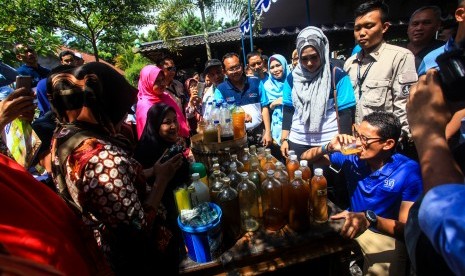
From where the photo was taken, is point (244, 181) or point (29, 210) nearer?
point (29, 210)

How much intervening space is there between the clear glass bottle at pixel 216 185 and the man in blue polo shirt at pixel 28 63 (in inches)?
182

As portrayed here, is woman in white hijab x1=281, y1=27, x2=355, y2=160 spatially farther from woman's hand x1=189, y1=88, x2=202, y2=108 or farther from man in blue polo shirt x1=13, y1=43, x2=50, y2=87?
man in blue polo shirt x1=13, y1=43, x2=50, y2=87

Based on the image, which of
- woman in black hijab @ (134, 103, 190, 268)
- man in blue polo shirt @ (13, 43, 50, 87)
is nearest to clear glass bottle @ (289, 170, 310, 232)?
woman in black hijab @ (134, 103, 190, 268)

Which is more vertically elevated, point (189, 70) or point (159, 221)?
point (189, 70)

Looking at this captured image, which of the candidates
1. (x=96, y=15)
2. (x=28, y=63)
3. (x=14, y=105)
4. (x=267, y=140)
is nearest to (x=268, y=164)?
(x=267, y=140)

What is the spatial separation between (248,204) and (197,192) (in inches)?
14.2

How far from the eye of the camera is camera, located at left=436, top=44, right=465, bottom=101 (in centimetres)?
80

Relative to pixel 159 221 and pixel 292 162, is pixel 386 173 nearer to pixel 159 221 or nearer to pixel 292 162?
pixel 292 162

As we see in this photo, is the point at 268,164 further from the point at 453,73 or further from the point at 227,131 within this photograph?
the point at 453,73

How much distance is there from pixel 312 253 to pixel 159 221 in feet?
3.30

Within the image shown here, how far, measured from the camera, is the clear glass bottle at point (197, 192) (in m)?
1.61

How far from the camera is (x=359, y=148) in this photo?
208 cm

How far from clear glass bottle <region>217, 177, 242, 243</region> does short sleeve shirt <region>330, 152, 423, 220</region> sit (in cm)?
121

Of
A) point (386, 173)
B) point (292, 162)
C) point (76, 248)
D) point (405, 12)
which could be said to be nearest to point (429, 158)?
point (292, 162)
